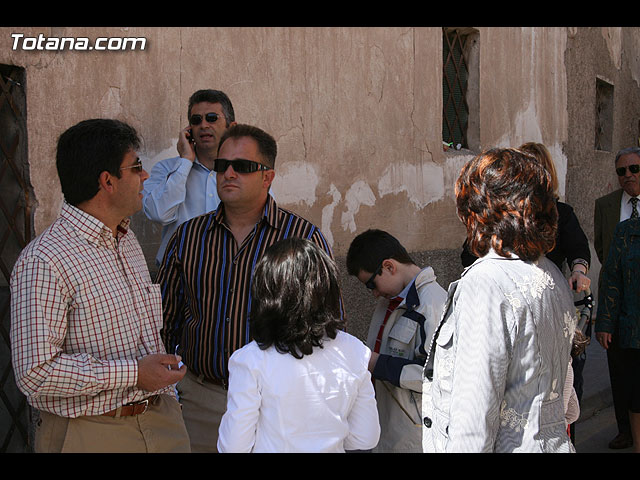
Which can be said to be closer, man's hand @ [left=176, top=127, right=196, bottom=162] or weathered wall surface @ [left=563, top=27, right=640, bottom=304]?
man's hand @ [left=176, top=127, right=196, bottom=162]

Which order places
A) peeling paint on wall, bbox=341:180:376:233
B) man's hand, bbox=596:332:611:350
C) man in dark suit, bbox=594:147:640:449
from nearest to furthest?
man's hand, bbox=596:332:611:350 → man in dark suit, bbox=594:147:640:449 → peeling paint on wall, bbox=341:180:376:233

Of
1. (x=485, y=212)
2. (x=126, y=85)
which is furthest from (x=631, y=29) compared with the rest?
(x=485, y=212)

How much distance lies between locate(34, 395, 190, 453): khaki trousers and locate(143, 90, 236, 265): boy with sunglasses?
1.25 meters

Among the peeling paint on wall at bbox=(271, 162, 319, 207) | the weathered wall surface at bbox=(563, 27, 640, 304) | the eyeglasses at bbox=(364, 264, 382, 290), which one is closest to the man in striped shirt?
the eyeglasses at bbox=(364, 264, 382, 290)

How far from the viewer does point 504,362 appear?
6.11 ft

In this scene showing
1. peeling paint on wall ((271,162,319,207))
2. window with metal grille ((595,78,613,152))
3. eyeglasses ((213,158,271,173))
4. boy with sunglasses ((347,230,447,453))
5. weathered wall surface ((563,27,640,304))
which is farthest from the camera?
window with metal grille ((595,78,613,152))

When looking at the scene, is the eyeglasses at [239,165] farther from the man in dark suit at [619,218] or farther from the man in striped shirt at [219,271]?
the man in dark suit at [619,218]

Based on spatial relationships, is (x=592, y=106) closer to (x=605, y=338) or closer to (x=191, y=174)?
(x=605, y=338)

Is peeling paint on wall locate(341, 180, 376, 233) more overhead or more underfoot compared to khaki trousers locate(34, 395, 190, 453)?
more overhead

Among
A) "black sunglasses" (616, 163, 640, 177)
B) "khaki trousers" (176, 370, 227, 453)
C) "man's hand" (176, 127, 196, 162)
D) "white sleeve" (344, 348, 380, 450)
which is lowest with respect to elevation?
"khaki trousers" (176, 370, 227, 453)

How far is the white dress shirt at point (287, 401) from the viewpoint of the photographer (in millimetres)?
2148

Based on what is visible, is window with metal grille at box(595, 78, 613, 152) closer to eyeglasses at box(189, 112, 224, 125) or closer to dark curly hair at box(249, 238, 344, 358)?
eyeglasses at box(189, 112, 224, 125)

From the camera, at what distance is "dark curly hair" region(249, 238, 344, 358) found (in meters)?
2.19

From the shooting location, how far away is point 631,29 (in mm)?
11531
